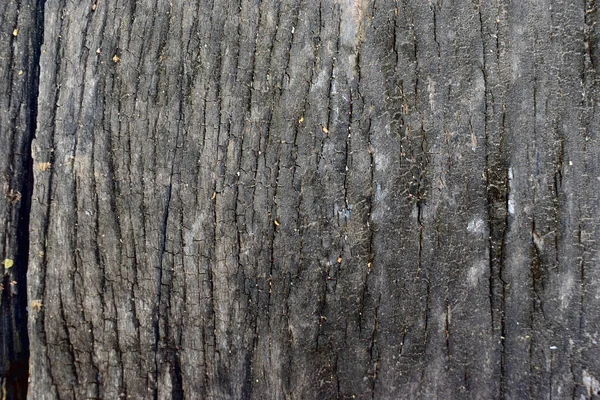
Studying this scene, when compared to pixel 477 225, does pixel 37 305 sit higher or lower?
lower

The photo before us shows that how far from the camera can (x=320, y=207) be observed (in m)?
1.31

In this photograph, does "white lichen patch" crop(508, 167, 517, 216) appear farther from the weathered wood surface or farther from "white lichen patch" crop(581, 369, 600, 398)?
the weathered wood surface

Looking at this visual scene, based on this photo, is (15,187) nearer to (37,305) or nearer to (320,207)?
(37,305)

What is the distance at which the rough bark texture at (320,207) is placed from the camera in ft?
4.17

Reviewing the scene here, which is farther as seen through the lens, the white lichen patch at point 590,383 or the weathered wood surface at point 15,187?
the weathered wood surface at point 15,187

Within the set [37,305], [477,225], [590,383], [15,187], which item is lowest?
[590,383]

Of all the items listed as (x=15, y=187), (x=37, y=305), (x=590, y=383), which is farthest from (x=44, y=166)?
(x=590, y=383)

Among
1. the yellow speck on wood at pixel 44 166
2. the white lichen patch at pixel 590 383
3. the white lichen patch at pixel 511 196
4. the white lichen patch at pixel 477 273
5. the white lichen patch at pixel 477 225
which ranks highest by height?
the yellow speck on wood at pixel 44 166

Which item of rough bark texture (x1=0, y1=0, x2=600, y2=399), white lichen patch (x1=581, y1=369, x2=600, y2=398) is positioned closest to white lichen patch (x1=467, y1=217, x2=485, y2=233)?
rough bark texture (x1=0, y1=0, x2=600, y2=399)

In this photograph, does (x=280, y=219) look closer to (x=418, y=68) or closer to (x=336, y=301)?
(x=336, y=301)

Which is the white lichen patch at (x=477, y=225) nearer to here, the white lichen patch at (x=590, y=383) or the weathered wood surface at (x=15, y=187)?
the white lichen patch at (x=590, y=383)

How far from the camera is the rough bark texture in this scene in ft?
4.17

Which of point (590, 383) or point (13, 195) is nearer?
point (590, 383)

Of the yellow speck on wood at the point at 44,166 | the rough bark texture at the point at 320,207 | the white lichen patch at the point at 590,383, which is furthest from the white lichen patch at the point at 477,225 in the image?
the yellow speck on wood at the point at 44,166
